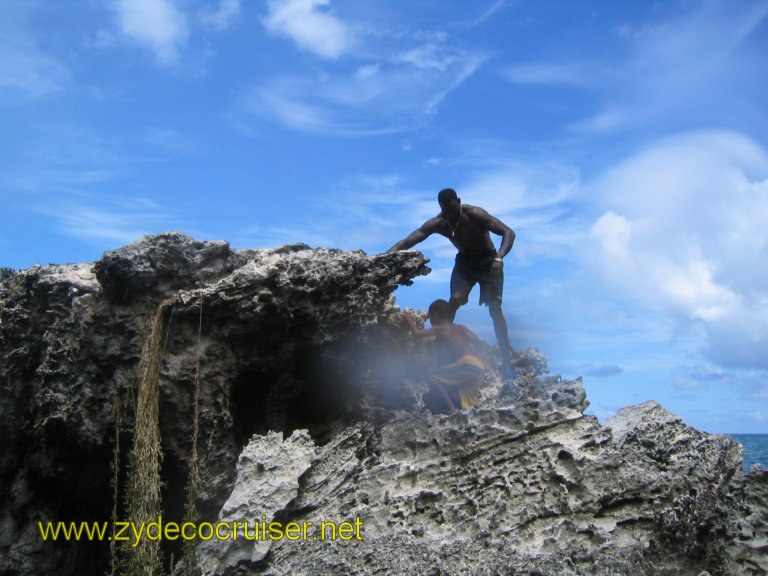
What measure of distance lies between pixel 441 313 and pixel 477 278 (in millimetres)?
549

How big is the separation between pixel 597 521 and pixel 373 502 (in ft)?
5.65

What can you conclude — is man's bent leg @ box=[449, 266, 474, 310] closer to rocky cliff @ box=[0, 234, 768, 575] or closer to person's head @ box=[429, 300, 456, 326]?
person's head @ box=[429, 300, 456, 326]

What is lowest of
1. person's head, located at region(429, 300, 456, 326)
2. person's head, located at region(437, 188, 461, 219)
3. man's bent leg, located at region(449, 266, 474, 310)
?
person's head, located at region(429, 300, 456, 326)

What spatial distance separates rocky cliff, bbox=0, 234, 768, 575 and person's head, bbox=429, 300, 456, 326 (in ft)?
1.27

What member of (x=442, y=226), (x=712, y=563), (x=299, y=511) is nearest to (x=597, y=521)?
(x=712, y=563)

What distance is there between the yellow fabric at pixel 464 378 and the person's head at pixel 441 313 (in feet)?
1.81

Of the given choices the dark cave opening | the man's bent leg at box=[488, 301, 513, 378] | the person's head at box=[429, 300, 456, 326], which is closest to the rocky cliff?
the dark cave opening

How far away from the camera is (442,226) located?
24.9 feet

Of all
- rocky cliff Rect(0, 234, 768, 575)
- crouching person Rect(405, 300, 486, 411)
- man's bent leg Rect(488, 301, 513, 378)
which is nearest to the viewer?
rocky cliff Rect(0, 234, 768, 575)

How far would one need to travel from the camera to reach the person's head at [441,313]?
7.72 metres

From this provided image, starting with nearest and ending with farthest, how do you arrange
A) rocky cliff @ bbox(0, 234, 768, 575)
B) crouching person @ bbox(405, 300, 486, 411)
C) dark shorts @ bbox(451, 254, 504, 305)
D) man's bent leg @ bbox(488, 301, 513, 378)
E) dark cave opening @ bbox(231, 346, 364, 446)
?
1. rocky cliff @ bbox(0, 234, 768, 575)
2. dark cave opening @ bbox(231, 346, 364, 446)
3. crouching person @ bbox(405, 300, 486, 411)
4. man's bent leg @ bbox(488, 301, 513, 378)
5. dark shorts @ bbox(451, 254, 504, 305)

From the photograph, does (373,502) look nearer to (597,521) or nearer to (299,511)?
(299,511)

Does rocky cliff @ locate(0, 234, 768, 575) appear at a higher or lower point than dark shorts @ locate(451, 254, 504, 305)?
lower

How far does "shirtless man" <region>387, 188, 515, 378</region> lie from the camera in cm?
739
